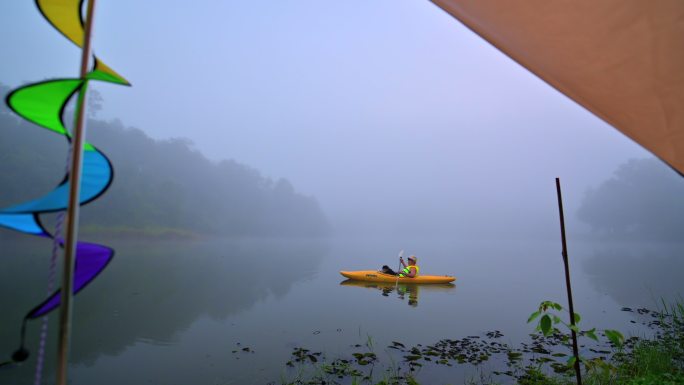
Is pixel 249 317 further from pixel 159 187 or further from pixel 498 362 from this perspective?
pixel 159 187

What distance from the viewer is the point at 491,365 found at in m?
4.87

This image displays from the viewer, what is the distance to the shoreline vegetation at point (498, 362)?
365cm

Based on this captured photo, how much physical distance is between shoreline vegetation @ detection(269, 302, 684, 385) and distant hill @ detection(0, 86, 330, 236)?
16.9m

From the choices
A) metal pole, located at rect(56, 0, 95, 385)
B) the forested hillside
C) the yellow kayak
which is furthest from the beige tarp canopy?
the forested hillside

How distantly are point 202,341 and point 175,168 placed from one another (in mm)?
62825

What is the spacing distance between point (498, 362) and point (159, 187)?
50.7m

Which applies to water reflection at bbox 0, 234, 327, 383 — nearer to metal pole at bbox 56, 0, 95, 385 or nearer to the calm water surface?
the calm water surface

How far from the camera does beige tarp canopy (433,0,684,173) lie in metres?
0.92

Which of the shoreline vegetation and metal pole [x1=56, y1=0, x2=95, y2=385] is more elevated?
metal pole [x1=56, y1=0, x2=95, y2=385]

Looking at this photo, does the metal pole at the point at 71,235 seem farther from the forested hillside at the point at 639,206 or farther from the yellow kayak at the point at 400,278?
the forested hillside at the point at 639,206

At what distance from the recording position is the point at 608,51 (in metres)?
1.03

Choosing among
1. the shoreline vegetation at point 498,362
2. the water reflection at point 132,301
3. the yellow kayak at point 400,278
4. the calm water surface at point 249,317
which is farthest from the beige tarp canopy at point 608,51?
the yellow kayak at point 400,278

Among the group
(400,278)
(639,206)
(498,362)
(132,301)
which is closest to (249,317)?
(132,301)

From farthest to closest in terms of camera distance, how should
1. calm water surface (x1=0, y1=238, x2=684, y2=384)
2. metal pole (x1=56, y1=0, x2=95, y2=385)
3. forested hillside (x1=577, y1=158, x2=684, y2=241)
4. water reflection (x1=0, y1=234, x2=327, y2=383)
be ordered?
forested hillside (x1=577, y1=158, x2=684, y2=241) → water reflection (x1=0, y1=234, x2=327, y2=383) → calm water surface (x1=0, y1=238, x2=684, y2=384) → metal pole (x1=56, y1=0, x2=95, y2=385)
